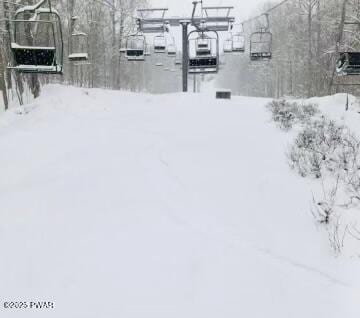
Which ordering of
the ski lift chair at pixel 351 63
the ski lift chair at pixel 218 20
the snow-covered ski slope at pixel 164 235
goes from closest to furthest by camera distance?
the snow-covered ski slope at pixel 164 235 → the ski lift chair at pixel 351 63 → the ski lift chair at pixel 218 20

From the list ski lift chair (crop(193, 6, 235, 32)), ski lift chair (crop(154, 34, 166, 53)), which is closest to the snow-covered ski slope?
ski lift chair (crop(154, 34, 166, 53))

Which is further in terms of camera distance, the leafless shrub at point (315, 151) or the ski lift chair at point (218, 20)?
the ski lift chair at point (218, 20)

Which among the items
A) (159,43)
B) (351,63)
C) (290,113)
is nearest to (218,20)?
(159,43)

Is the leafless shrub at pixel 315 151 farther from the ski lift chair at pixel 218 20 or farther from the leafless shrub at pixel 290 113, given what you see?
the ski lift chair at pixel 218 20

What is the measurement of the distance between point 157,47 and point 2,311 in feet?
57.2

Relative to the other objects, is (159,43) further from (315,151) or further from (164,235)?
(164,235)

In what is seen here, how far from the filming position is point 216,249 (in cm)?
476

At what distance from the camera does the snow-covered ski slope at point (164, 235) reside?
12.8 ft

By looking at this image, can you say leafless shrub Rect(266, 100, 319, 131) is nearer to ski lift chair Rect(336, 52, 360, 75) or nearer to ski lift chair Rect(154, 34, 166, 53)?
ski lift chair Rect(336, 52, 360, 75)

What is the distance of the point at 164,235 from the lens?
505 centimetres

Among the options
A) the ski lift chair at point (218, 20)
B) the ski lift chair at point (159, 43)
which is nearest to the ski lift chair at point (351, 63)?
the ski lift chair at point (218, 20)

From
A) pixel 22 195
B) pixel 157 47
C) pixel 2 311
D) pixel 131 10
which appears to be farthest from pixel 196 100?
pixel 131 10

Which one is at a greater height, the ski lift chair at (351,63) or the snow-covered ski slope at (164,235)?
the ski lift chair at (351,63)

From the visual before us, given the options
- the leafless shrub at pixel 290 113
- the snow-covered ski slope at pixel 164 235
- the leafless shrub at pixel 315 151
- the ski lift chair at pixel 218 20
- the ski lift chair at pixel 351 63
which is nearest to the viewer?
the snow-covered ski slope at pixel 164 235
